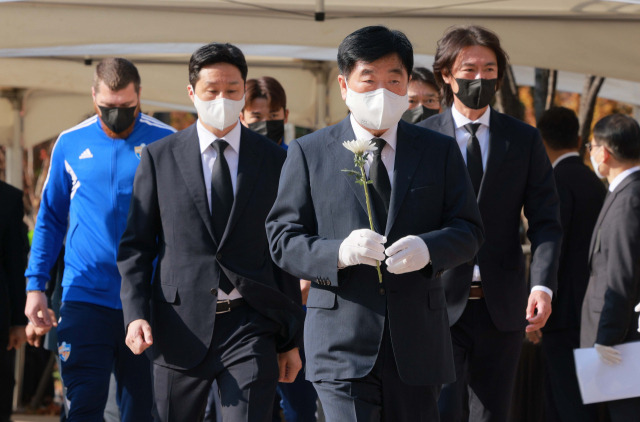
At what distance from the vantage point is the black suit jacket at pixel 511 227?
4949 millimetres

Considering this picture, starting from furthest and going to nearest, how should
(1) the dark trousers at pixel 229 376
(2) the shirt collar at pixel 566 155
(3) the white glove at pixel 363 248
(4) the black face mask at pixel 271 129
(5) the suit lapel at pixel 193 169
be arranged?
(4) the black face mask at pixel 271 129
(2) the shirt collar at pixel 566 155
(5) the suit lapel at pixel 193 169
(1) the dark trousers at pixel 229 376
(3) the white glove at pixel 363 248

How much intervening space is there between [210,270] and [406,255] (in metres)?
1.43

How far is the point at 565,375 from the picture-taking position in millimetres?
6844

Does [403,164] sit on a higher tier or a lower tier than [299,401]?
higher

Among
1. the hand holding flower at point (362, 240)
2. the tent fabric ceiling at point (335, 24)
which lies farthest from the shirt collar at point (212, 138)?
the tent fabric ceiling at point (335, 24)

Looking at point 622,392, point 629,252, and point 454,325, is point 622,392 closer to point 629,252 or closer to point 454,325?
point 629,252

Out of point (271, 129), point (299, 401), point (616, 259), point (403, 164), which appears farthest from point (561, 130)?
point (403, 164)

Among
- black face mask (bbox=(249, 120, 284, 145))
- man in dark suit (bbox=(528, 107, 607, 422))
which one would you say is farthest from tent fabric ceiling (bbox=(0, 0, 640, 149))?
man in dark suit (bbox=(528, 107, 607, 422))

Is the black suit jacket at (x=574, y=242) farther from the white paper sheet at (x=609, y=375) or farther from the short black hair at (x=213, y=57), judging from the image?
the short black hair at (x=213, y=57)

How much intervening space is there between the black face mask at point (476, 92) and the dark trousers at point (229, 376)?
139 centimetres

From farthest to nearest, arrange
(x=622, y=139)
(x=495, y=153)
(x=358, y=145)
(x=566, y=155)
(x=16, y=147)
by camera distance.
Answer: (x=16, y=147) → (x=566, y=155) → (x=622, y=139) → (x=495, y=153) → (x=358, y=145)

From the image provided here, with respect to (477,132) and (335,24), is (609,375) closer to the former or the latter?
(477,132)

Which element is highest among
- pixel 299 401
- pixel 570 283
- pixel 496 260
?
pixel 496 260

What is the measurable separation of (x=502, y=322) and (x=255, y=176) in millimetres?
1285
